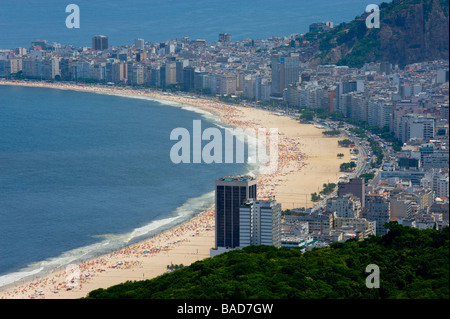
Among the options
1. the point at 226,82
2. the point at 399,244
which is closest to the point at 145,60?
the point at 226,82

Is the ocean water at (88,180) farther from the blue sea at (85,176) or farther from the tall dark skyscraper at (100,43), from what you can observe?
the tall dark skyscraper at (100,43)

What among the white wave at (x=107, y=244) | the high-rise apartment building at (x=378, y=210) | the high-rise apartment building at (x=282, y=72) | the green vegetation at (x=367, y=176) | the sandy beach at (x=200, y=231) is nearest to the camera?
the sandy beach at (x=200, y=231)

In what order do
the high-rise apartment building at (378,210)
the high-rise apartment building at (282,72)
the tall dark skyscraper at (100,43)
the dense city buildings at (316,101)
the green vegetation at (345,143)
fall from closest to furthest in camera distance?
the dense city buildings at (316,101)
the high-rise apartment building at (378,210)
the green vegetation at (345,143)
the high-rise apartment building at (282,72)
the tall dark skyscraper at (100,43)

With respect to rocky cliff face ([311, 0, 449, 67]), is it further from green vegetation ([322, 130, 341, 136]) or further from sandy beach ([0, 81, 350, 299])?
sandy beach ([0, 81, 350, 299])

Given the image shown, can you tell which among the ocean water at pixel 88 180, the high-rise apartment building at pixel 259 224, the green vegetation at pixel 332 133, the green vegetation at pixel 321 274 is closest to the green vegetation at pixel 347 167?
the ocean water at pixel 88 180

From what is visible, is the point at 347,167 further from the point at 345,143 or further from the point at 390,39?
the point at 390,39

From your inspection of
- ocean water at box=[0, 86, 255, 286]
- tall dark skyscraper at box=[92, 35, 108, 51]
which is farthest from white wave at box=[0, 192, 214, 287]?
tall dark skyscraper at box=[92, 35, 108, 51]
